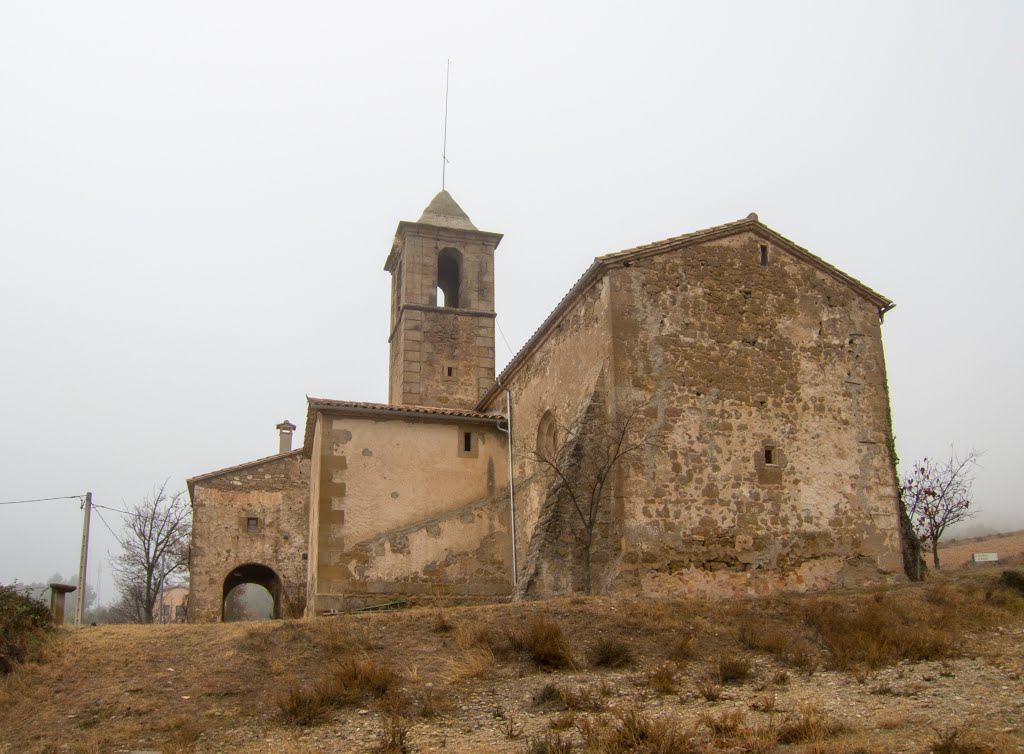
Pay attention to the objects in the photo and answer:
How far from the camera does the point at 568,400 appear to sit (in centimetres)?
1834

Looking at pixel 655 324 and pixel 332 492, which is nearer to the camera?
pixel 655 324

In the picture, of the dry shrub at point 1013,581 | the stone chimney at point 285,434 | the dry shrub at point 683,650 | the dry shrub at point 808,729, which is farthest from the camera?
the stone chimney at point 285,434

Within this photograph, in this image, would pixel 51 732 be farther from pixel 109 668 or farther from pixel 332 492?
pixel 332 492

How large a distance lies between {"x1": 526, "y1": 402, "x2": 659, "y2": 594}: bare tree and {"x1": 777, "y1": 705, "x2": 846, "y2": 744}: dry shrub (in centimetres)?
737

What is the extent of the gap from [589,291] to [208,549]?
17.5m

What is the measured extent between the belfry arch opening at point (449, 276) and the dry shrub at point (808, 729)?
2348 centimetres

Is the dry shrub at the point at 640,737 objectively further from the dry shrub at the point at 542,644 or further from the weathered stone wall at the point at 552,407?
the weathered stone wall at the point at 552,407

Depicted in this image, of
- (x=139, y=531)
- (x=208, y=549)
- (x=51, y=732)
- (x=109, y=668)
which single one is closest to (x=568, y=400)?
(x=109, y=668)

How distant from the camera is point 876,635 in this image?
1160 cm

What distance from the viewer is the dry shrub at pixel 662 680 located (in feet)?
32.7

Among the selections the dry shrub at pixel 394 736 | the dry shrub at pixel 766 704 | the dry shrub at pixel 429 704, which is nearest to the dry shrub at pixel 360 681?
the dry shrub at pixel 429 704

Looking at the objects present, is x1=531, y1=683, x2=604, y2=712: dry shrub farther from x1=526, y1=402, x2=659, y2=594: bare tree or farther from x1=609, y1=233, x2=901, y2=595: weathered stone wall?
x1=526, y1=402, x2=659, y2=594: bare tree

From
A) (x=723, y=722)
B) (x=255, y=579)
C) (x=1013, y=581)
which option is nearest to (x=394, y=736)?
(x=723, y=722)

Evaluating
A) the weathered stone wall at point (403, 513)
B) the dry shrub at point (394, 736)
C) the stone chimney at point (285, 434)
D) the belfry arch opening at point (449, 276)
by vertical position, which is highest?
the belfry arch opening at point (449, 276)
